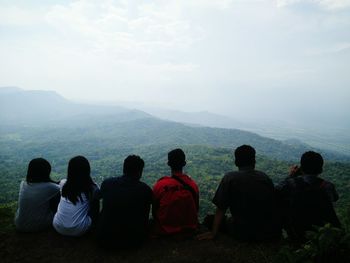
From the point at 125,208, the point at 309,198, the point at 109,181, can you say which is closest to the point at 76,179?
the point at 109,181

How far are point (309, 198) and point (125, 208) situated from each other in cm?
297

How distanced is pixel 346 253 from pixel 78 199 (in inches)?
162

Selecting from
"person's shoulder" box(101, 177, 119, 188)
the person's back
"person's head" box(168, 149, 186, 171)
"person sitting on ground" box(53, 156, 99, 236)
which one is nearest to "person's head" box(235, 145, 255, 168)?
the person's back

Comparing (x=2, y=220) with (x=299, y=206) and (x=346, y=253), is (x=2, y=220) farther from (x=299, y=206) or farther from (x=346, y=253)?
(x=346, y=253)

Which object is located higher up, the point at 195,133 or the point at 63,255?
the point at 63,255

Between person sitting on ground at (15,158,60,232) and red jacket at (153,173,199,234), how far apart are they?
6.47 ft

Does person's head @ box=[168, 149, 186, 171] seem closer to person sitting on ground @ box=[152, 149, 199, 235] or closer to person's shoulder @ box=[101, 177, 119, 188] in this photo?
person sitting on ground @ box=[152, 149, 199, 235]

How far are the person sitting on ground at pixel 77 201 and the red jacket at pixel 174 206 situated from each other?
3.71ft

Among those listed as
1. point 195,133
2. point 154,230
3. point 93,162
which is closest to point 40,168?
point 154,230

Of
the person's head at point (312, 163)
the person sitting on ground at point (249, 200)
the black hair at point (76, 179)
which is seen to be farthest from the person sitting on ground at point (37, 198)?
the person's head at point (312, 163)

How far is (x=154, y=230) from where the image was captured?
5.45 metres

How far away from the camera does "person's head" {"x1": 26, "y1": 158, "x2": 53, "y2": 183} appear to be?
5332 mm

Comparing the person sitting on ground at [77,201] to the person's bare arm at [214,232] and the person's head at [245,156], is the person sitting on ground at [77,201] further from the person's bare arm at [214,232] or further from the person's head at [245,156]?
the person's head at [245,156]

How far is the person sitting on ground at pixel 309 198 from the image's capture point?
464 centimetres
